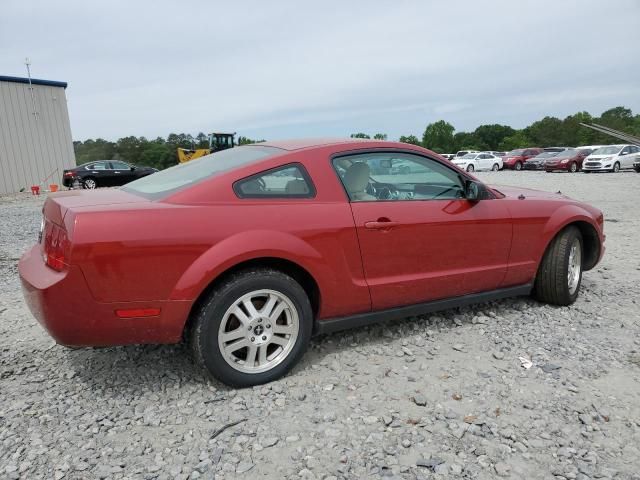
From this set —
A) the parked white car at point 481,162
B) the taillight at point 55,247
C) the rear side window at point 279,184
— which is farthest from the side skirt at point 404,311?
the parked white car at point 481,162

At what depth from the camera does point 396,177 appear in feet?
11.6

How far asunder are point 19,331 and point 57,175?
22351 mm

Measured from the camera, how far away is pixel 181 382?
113 inches

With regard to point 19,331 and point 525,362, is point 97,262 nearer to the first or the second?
point 19,331

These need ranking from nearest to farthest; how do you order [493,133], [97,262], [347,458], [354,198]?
[347,458], [97,262], [354,198], [493,133]

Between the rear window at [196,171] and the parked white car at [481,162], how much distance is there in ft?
108

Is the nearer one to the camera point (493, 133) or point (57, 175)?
point (57, 175)

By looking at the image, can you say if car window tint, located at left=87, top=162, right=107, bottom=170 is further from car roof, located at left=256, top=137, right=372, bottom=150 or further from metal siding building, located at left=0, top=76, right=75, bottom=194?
car roof, located at left=256, top=137, right=372, bottom=150

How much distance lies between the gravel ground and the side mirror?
38.5 inches

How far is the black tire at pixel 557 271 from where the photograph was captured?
3949 millimetres

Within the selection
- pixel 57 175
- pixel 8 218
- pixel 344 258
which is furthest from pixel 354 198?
pixel 57 175

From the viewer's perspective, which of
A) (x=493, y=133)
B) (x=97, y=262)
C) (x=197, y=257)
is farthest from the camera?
(x=493, y=133)

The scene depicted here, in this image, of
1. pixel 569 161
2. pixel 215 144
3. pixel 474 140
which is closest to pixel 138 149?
pixel 215 144

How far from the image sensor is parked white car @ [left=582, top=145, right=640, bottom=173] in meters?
25.1
